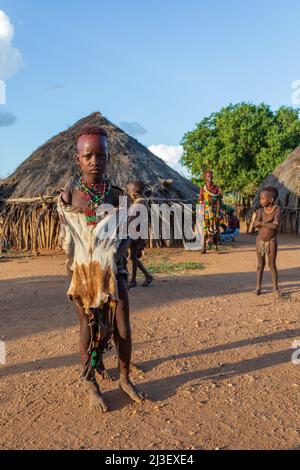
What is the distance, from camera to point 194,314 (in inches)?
177

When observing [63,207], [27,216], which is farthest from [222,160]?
[63,207]

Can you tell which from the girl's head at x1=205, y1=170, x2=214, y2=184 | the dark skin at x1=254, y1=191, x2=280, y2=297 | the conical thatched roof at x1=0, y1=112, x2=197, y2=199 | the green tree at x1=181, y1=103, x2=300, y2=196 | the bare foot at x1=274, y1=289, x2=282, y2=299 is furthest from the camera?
→ the green tree at x1=181, y1=103, x2=300, y2=196

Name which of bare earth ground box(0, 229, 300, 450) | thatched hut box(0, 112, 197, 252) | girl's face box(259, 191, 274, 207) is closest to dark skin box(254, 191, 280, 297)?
girl's face box(259, 191, 274, 207)

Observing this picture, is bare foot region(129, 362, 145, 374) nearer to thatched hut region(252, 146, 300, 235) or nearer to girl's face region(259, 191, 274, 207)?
girl's face region(259, 191, 274, 207)

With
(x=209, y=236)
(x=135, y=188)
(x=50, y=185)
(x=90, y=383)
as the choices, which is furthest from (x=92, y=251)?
(x=50, y=185)

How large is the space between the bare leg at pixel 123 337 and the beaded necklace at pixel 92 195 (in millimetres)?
434

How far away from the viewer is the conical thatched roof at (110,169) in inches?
446

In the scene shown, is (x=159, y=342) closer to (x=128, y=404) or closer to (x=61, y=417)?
(x=128, y=404)

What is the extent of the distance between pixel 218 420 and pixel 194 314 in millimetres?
2191

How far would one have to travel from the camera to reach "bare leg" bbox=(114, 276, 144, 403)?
2.62m

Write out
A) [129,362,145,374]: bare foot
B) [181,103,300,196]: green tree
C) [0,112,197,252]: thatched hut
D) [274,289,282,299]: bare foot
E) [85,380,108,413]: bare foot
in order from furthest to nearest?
[181,103,300,196]: green tree < [0,112,197,252]: thatched hut < [274,289,282,299]: bare foot < [129,362,145,374]: bare foot < [85,380,108,413]: bare foot

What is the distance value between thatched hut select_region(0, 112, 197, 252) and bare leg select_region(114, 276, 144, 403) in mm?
8235

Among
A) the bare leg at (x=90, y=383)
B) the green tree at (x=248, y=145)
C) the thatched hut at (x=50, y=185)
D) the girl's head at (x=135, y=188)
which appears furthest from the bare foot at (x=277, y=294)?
the green tree at (x=248, y=145)

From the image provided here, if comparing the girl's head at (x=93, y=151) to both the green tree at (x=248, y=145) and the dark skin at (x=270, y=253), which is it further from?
the green tree at (x=248, y=145)
